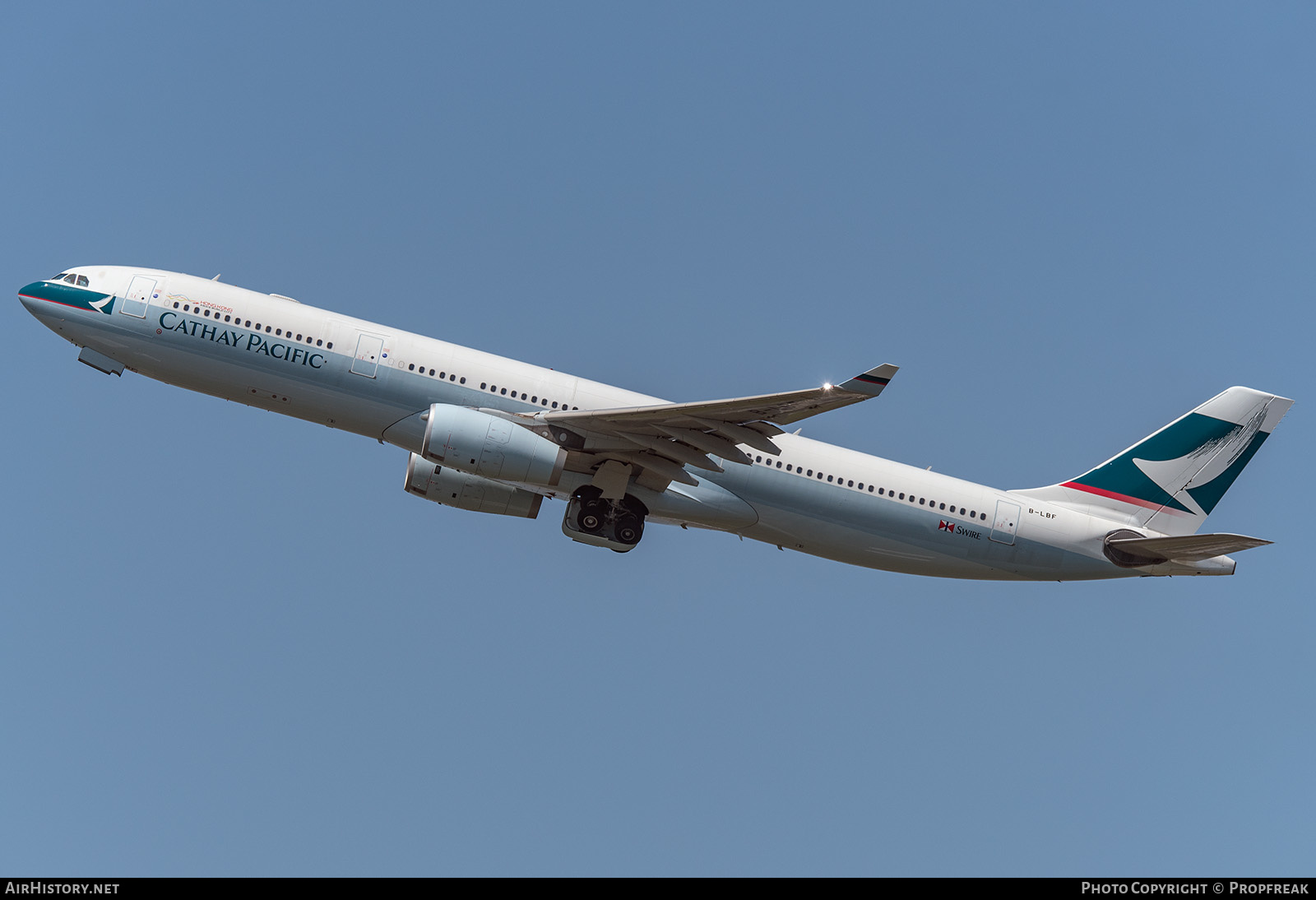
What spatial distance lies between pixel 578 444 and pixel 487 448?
2.39 m

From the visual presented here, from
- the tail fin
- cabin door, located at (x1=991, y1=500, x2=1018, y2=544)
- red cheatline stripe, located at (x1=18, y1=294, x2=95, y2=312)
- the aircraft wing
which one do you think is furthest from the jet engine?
the tail fin

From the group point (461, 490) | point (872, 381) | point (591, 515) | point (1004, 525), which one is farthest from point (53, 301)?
point (1004, 525)

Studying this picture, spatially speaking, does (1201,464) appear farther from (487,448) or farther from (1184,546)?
(487,448)

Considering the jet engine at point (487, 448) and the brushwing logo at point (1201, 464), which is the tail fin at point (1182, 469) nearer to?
the brushwing logo at point (1201, 464)

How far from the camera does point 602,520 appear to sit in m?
34.7

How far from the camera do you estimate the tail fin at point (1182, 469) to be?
39.0 meters

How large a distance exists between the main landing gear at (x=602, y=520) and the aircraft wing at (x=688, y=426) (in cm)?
126

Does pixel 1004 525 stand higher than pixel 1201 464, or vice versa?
pixel 1201 464

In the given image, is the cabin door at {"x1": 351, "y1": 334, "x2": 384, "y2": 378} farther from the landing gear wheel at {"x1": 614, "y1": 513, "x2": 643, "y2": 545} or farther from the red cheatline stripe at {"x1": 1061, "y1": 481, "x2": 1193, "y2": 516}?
the red cheatline stripe at {"x1": 1061, "y1": 481, "x2": 1193, "y2": 516}

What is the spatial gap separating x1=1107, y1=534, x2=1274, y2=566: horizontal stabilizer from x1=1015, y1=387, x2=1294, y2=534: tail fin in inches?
48.6

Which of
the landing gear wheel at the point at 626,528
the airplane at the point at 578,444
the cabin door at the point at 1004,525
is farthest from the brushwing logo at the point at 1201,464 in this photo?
the landing gear wheel at the point at 626,528

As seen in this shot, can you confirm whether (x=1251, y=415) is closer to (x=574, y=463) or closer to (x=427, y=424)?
(x=574, y=463)

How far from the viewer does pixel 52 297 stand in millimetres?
34000
